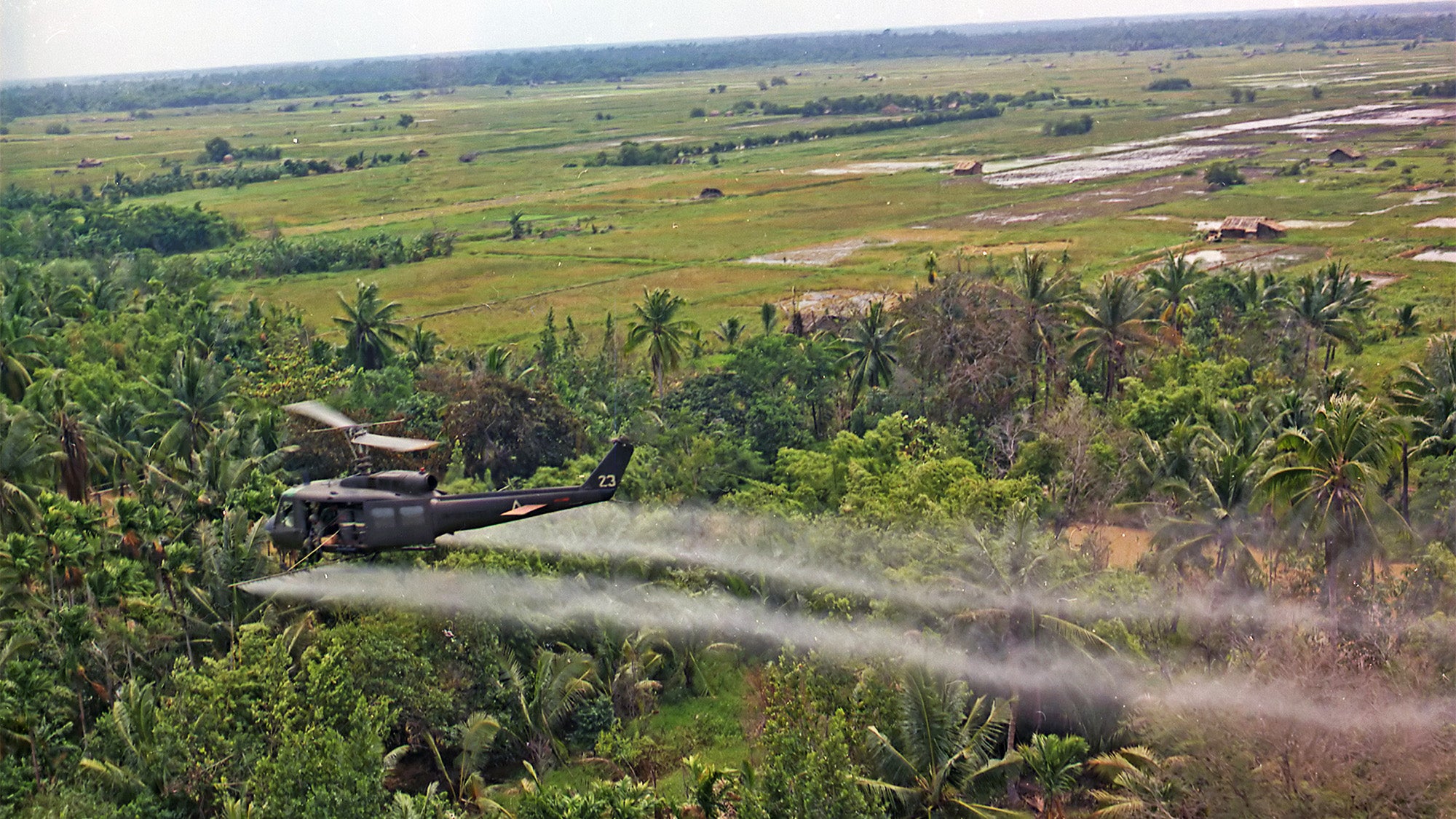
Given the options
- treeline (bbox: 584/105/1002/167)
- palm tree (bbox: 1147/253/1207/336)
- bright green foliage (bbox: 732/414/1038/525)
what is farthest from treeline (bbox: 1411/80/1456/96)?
bright green foliage (bbox: 732/414/1038/525)

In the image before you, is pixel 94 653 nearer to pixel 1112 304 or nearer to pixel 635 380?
pixel 635 380

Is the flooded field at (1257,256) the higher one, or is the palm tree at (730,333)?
the palm tree at (730,333)

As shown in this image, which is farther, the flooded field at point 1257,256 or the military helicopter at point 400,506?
the flooded field at point 1257,256

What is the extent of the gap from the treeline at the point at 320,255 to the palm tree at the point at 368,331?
112ft

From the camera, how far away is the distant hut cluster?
77188 mm

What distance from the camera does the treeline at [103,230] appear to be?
87.6m

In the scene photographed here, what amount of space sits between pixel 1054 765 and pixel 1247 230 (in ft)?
211

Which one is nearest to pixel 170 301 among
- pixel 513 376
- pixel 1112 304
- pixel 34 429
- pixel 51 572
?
Answer: pixel 513 376

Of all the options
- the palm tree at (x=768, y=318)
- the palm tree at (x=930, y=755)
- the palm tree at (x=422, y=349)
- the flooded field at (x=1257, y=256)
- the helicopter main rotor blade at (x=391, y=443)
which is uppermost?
the helicopter main rotor blade at (x=391, y=443)

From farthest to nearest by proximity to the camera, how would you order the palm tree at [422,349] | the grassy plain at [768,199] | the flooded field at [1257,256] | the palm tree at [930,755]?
the grassy plain at [768,199] < the flooded field at [1257,256] < the palm tree at [422,349] < the palm tree at [930,755]

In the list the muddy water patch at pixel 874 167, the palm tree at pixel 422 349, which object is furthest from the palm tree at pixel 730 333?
the muddy water patch at pixel 874 167

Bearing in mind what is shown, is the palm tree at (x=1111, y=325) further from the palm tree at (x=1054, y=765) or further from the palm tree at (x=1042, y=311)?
the palm tree at (x=1054, y=765)

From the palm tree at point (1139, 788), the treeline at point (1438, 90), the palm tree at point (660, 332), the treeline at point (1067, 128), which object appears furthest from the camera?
the treeline at point (1067, 128)

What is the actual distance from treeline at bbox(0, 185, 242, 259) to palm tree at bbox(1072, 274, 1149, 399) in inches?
2846
